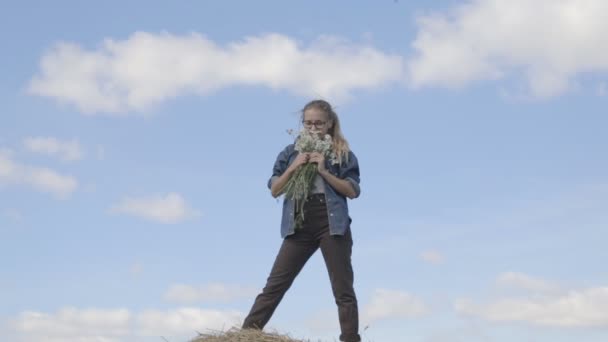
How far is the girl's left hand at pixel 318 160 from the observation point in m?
7.21

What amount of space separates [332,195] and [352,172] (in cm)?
35

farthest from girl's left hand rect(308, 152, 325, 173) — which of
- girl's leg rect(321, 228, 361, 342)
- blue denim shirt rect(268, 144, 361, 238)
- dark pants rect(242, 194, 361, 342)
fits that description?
girl's leg rect(321, 228, 361, 342)

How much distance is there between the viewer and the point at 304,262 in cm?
734

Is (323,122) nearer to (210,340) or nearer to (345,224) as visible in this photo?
(345,224)

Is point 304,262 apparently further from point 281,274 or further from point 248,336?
point 248,336

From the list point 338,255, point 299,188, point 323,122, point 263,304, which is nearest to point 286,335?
point 263,304

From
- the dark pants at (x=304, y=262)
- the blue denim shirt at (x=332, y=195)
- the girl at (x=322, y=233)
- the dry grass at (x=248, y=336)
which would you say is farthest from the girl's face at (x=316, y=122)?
the dry grass at (x=248, y=336)

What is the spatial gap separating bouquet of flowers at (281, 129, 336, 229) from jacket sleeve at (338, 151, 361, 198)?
0.57 feet

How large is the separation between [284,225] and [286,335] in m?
1.00

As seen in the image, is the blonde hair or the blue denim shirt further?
the blonde hair

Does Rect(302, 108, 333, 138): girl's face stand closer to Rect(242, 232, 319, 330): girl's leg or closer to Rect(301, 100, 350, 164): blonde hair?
Rect(301, 100, 350, 164): blonde hair

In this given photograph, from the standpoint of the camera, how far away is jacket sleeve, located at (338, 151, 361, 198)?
7.38 m

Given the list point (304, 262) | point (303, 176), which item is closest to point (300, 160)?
point (303, 176)

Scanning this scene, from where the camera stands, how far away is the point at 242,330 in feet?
24.0
